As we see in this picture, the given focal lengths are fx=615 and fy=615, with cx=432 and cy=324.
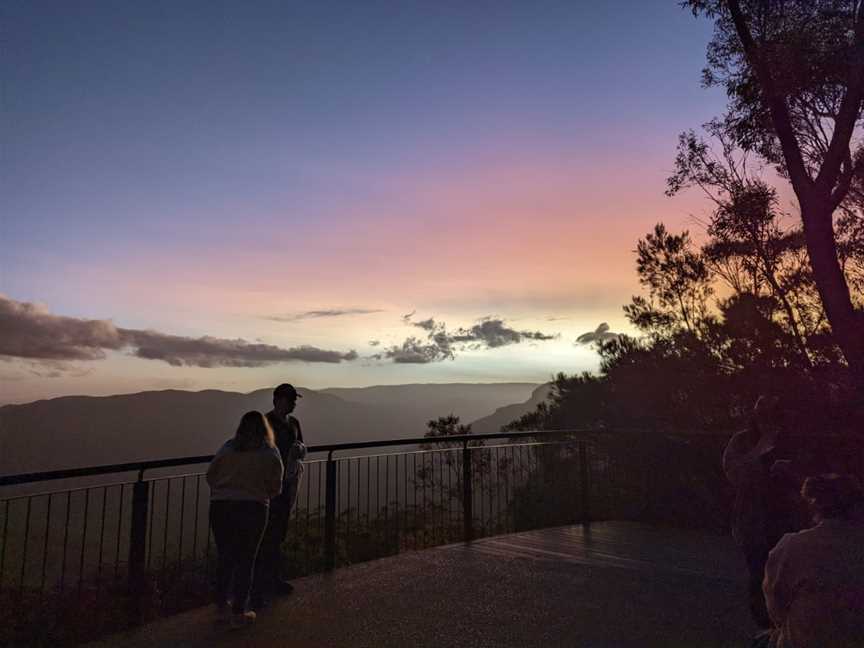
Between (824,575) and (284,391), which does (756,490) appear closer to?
(824,575)

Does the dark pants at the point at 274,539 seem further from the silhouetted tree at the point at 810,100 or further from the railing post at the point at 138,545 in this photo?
the silhouetted tree at the point at 810,100

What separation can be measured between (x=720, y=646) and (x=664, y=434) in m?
4.88

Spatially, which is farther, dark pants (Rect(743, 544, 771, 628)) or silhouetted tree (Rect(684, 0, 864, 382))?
silhouetted tree (Rect(684, 0, 864, 382))

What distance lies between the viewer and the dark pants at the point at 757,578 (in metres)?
3.94

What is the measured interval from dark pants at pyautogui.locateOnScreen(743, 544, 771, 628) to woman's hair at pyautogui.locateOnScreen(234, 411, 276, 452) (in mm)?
3420

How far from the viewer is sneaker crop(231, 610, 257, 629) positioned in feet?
14.7

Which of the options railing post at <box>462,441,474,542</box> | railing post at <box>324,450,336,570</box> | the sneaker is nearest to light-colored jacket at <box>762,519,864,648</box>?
the sneaker

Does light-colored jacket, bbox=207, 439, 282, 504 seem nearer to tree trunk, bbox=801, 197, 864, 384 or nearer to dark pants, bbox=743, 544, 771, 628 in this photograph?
dark pants, bbox=743, 544, 771, 628

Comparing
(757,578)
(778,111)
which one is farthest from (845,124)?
(757,578)

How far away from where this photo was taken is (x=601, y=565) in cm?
612

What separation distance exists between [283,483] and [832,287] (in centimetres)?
729

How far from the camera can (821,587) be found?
2.23 meters

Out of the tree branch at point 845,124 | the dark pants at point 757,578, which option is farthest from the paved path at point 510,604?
the tree branch at point 845,124

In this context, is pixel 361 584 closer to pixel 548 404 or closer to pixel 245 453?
pixel 245 453
